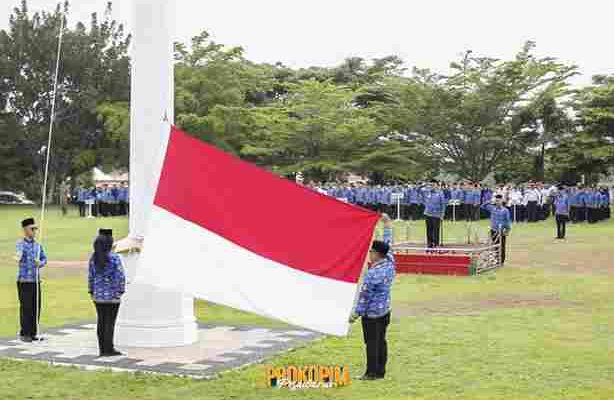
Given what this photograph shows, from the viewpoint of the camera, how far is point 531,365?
427 inches

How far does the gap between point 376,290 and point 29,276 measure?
5045 millimetres

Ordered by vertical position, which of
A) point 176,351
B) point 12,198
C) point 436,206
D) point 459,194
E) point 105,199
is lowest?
point 176,351

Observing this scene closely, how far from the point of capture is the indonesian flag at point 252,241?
30.1 ft

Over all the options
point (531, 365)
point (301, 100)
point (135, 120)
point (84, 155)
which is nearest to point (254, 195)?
point (135, 120)

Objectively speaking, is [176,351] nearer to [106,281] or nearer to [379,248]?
[106,281]

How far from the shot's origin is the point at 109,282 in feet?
36.6

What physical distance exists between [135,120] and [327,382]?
4.46 metres

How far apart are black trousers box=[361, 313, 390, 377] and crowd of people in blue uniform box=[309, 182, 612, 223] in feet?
84.6

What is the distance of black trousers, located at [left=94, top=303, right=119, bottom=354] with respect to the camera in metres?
11.2

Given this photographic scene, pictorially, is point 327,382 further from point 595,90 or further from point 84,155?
point 84,155

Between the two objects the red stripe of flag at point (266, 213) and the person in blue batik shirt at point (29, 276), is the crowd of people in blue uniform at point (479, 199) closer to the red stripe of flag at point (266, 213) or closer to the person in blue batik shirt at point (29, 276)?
the person in blue batik shirt at point (29, 276)

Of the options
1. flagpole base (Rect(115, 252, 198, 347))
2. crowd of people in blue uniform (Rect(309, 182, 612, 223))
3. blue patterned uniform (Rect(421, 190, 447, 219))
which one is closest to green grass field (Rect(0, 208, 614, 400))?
flagpole base (Rect(115, 252, 198, 347))

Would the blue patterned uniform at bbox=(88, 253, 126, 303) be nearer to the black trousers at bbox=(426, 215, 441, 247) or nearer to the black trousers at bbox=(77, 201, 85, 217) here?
the black trousers at bbox=(426, 215, 441, 247)

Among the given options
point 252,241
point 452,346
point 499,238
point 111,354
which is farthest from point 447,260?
point 252,241
